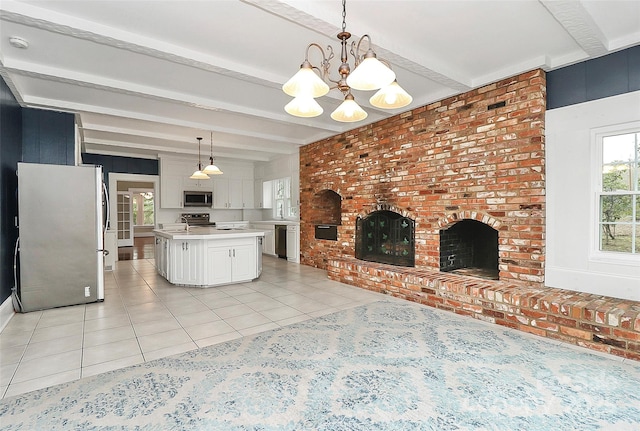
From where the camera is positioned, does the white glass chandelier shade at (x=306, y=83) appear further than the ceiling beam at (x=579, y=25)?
No

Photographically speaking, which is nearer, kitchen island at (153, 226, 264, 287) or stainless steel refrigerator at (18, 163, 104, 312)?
stainless steel refrigerator at (18, 163, 104, 312)

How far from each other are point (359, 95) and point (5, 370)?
4387mm

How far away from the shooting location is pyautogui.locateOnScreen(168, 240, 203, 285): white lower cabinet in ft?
15.9

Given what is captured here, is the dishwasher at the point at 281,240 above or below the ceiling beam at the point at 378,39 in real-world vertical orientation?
below

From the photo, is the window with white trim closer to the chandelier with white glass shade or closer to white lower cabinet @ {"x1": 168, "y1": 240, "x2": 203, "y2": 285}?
the chandelier with white glass shade

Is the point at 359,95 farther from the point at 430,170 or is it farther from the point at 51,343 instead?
the point at 51,343

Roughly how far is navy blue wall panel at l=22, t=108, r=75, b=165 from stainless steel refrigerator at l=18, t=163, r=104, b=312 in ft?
2.66

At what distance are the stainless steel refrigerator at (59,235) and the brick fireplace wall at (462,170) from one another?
379 cm

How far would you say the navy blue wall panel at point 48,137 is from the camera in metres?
4.41

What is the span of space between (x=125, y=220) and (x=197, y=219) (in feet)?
9.70

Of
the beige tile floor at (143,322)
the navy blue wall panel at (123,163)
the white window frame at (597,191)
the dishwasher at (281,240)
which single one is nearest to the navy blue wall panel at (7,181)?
the beige tile floor at (143,322)

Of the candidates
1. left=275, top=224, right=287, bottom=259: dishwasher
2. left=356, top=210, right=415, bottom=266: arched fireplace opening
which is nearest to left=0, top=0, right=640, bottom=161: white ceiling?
left=356, top=210, right=415, bottom=266: arched fireplace opening

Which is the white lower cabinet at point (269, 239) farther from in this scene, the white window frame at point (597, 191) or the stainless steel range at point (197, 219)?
the white window frame at point (597, 191)

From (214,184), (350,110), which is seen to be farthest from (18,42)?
(214,184)
